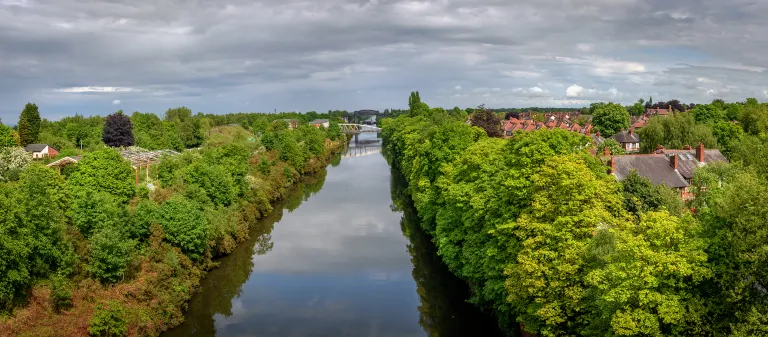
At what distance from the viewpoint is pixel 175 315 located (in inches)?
1102

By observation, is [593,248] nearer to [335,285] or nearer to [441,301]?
[441,301]

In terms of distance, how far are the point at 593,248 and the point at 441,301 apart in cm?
1288

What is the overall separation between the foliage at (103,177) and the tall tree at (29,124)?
3155cm

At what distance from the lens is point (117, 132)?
71.2 metres

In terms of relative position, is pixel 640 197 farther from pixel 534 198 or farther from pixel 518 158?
pixel 534 198

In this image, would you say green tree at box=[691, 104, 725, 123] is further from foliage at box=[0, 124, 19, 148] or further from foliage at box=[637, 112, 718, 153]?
foliage at box=[0, 124, 19, 148]

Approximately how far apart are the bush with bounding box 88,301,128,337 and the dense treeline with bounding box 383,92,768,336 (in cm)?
1534

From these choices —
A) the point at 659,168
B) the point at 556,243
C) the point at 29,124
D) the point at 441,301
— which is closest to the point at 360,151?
the point at 29,124

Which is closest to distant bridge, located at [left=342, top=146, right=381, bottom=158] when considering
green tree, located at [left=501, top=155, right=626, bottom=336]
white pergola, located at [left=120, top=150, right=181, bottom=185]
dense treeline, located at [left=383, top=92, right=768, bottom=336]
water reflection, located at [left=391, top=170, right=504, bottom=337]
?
white pergola, located at [left=120, top=150, right=181, bottom=185]

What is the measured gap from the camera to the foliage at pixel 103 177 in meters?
34.1

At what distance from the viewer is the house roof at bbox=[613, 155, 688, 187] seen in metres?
40.5

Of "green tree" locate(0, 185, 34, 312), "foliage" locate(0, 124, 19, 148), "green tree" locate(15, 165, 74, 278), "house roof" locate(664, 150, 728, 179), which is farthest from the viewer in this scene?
"foliage" locate(0, 124, 19, 148)

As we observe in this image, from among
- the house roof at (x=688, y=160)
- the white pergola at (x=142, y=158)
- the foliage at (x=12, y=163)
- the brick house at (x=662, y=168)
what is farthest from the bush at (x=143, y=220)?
the house roof at (x=688, y=160)

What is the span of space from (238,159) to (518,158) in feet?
105
